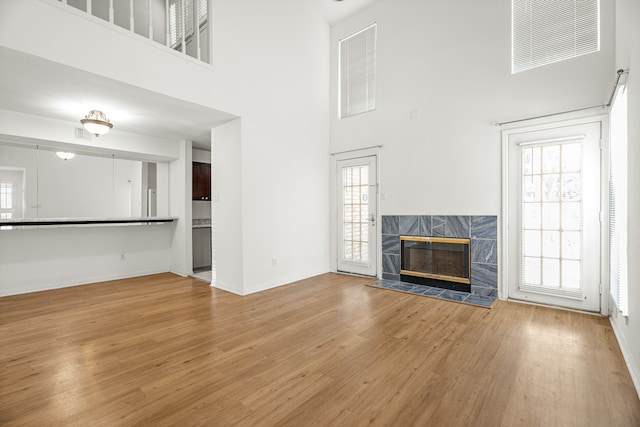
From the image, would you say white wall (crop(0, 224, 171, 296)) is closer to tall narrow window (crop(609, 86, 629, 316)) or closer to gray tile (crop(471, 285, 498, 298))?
gray tile (crop(471, 285, 498, 298))

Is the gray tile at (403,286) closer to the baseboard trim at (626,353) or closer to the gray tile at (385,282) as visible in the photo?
the gray tile at (385,282)

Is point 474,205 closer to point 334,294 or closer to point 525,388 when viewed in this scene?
point 334,294

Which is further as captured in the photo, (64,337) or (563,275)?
(563,275)

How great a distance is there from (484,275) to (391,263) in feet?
4.49

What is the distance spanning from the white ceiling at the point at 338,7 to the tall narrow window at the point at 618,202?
4.06m

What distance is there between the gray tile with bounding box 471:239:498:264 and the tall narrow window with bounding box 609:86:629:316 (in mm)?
1096

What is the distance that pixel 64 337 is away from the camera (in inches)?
109

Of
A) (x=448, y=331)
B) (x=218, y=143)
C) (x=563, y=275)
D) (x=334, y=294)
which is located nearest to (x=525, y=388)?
(x=448, y=331)

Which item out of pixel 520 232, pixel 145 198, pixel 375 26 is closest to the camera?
pixel 520 232

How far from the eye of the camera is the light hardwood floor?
5.55 feet

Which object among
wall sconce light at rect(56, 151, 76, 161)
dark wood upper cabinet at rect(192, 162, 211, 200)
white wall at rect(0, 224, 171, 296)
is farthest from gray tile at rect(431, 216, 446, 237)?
wall sconce light at rect(56, 151, 76, 161)

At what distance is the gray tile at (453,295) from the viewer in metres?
3.84

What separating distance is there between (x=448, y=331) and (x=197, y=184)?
5.18 m

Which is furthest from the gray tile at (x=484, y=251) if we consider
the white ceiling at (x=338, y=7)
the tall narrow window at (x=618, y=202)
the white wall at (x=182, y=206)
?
the white wall at (x=182, y=206)
